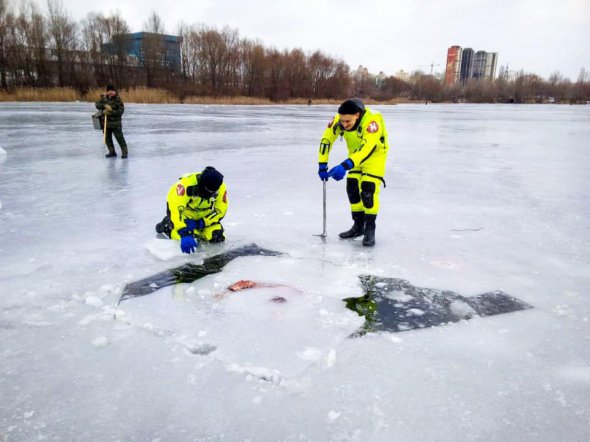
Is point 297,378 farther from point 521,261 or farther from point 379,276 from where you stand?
point 521,261

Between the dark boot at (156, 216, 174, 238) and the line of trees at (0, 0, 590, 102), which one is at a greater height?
the line of trees at (0, 0, 590, 102)

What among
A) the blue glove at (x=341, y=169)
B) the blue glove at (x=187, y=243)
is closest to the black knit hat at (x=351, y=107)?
the blue glove at (x=341, y=169)

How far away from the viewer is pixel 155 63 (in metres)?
45.1

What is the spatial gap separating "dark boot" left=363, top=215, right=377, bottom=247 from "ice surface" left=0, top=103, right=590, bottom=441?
8cm

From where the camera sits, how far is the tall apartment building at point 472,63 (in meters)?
155

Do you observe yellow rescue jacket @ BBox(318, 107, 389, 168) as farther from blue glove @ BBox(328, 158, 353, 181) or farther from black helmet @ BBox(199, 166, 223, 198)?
black helmet @ BBox(199, 166, 223, 198)

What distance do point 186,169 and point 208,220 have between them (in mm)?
3491

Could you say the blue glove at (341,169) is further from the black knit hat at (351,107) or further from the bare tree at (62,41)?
the bare tree at (62,41)

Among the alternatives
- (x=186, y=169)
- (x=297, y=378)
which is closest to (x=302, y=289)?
(x=297, y=378)

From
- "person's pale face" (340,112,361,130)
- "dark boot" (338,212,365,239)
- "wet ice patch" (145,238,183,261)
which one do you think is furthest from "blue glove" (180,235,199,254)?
"person's pale face" (340,112,361,130)

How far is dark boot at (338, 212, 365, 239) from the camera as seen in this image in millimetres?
3875

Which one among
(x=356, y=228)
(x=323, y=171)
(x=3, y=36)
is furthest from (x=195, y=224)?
(x=3, y=36)

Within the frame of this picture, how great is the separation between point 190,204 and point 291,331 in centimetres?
163

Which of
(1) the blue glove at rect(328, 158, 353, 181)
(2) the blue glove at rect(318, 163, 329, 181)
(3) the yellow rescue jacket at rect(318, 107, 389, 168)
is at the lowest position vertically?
(2) the blue glove at rect(318, 163, 329, 181)
